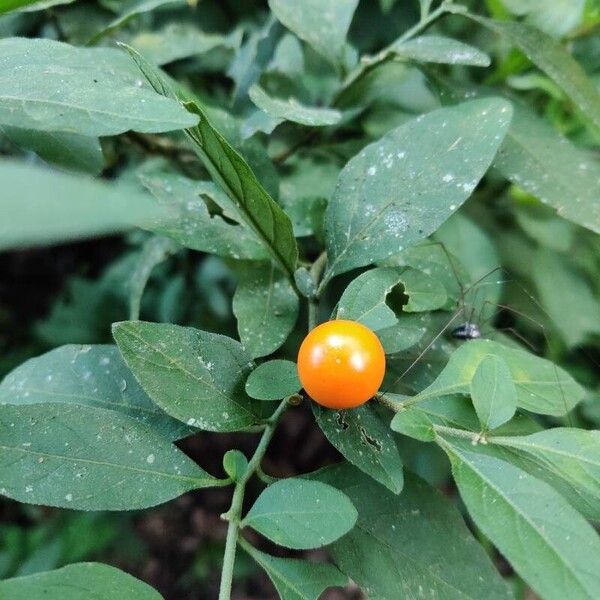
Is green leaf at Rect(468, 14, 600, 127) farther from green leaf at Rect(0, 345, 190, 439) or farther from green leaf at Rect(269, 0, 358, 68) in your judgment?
green leaf at Rect(0, 345, 190, 439)

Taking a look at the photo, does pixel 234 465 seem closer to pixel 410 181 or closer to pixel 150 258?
pixel 410 181

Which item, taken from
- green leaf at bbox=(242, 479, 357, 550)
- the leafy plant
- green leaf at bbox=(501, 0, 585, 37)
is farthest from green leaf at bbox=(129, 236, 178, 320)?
green leaf at bbox=(501, 0, 585, 37)

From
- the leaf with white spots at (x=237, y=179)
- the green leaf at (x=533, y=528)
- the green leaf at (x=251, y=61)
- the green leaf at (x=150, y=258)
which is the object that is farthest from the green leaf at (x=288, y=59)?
the green leaf at (x=533, y=528)

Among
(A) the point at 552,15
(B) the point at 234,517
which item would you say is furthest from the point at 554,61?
Result: (B) the point at 234,517

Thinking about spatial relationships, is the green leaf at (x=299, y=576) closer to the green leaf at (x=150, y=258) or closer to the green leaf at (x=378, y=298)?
the green leaf at (x=378, y=298)

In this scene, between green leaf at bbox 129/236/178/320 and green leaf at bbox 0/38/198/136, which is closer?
green leaf at bbox 0/38/198/136

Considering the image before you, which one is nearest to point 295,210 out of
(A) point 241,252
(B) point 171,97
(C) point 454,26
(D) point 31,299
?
(A) point 241,252
